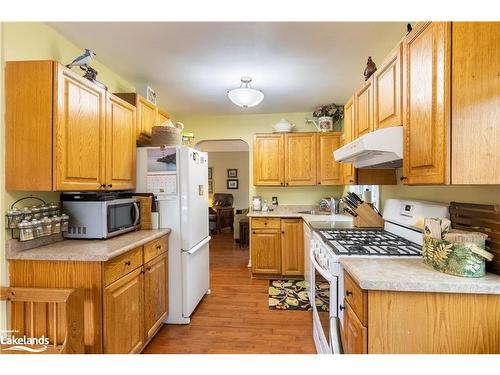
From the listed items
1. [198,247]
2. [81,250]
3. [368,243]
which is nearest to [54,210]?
[81,250]

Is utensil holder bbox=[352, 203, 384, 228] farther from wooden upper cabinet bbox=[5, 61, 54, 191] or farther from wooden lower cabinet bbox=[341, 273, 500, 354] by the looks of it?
wooden upper cabinet bbox=[5, 61, 54, 191]

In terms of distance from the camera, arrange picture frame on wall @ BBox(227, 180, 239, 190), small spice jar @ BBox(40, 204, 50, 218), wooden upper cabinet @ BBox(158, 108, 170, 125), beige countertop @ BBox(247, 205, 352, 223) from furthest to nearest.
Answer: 1. picture frame on wall @ BBox(227, 180, 239, 190)
2. beige countertop @ BBox(247, 205, 352, 223)
3. wooden upper cabinet @ BBox(158, 108, 170, 125)
4. small spice jar @ BBox(40, 204, 50, 218)

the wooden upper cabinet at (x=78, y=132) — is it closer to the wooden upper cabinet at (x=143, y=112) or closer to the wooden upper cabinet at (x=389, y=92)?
the wooden upper cabinet at (x=143, y=112)

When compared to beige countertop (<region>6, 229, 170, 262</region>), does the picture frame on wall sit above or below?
above

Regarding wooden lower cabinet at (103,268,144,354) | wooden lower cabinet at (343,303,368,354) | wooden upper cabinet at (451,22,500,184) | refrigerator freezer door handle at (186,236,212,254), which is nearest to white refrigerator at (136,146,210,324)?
refrigerator freezer door handle at (186,236,212,254)

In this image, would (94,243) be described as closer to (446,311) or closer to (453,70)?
(446,311)

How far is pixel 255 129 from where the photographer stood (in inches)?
163

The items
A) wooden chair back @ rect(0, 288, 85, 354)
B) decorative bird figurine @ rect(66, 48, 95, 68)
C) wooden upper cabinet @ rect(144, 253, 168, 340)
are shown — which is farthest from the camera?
wooden upper cabinet @ rect(144, 253, 168, 340)

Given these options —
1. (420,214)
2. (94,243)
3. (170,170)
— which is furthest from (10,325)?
(420,214)

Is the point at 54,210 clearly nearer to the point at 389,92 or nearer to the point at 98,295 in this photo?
the point at 98,295

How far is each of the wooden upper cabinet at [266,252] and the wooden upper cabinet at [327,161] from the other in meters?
1.05

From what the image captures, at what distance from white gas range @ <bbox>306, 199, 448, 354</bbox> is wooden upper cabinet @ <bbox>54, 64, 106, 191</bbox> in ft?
5.57

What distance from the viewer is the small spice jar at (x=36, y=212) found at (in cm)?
164

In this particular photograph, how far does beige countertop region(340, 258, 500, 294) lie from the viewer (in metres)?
0.99
